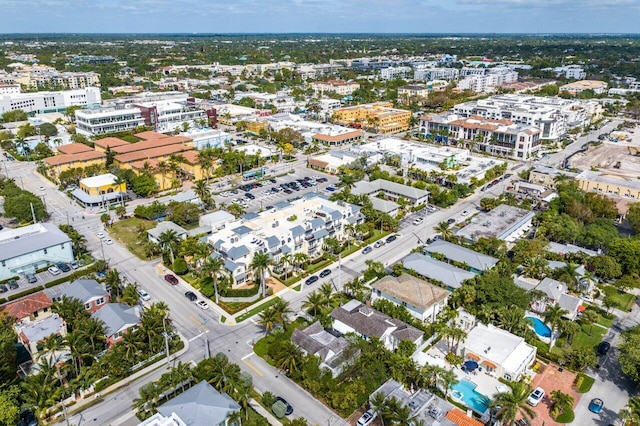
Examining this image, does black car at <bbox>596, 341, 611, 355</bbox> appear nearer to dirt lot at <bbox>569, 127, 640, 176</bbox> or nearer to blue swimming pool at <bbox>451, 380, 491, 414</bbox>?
blue swimming pool at <bbox>451, 380, 491, 414</bbox>

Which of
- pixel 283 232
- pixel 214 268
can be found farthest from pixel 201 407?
pixel 283 232

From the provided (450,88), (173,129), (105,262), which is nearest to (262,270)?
(105,262)

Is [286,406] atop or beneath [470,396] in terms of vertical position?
atop

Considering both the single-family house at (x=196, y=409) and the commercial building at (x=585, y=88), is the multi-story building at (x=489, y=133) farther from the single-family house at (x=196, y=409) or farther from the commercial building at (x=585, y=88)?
the single-family house at (x=196, y=409)

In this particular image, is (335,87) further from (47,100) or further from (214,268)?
(214,268)

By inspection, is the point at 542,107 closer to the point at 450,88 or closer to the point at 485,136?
the point at 485,136

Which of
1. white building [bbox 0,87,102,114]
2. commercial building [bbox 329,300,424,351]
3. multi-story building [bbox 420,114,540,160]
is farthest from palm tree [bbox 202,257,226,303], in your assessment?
white building [bbox 0,87,102,114]

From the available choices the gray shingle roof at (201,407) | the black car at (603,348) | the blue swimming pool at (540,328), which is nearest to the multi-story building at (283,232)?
the gray shingle roof at (201,407)

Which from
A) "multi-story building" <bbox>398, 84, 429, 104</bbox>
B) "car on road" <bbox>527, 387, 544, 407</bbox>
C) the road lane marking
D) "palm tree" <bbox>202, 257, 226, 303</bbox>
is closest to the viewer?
"car on road" <bbox>527, 387, 544, 407</bbox>

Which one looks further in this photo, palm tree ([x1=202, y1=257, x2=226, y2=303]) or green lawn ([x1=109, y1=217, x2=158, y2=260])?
green lawn ([x1=109, y1=217, x2=158, y2=260])
